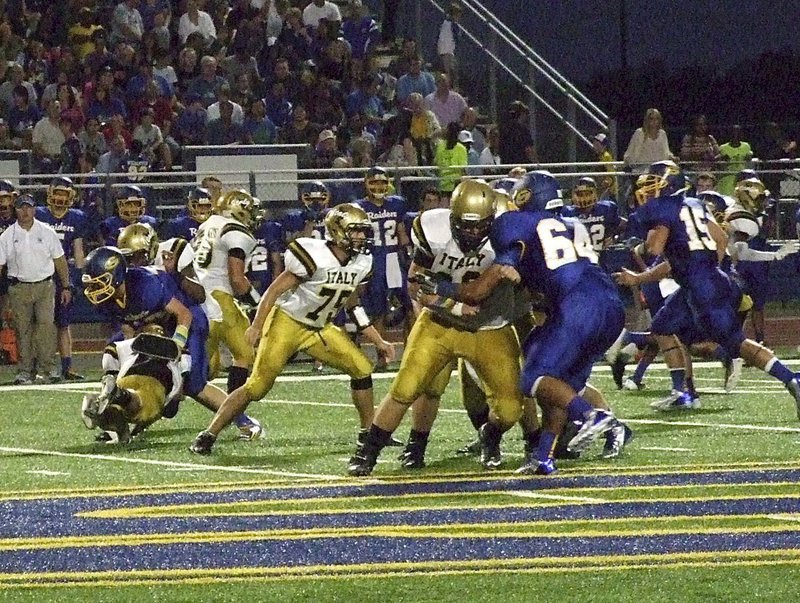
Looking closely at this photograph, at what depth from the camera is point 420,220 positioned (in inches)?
368

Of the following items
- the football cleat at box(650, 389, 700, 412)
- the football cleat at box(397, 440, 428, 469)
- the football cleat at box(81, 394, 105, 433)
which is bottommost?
the football cleat at box(650, 389, 700, 412)

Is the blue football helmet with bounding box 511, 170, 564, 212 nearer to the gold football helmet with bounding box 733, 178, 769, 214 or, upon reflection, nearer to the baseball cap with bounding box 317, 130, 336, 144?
the gold football helmet with bounding box 733, 178, 769, 214

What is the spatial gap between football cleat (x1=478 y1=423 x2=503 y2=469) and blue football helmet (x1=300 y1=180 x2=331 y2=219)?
727cm

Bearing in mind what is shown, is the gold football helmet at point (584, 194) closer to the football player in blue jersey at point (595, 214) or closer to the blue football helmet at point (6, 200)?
the football player in blue jersey at point (595, 214)

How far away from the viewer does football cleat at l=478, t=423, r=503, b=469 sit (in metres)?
9.33

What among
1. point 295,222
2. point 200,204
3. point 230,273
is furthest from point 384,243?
point 230,273

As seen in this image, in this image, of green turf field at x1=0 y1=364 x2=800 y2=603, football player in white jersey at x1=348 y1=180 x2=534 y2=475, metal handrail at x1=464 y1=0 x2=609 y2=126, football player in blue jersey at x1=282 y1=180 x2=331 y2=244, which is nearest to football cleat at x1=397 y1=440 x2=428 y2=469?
green turf field at x1=0 y1=364 x2=800 y2=603

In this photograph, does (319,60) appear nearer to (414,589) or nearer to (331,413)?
(331,413)

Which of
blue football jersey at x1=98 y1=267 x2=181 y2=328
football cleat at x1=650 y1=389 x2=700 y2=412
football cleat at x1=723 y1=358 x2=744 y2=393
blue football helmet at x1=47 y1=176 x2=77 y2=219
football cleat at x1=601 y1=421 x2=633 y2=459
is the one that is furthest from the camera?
blue football helmet at x1=47 y1=176 x2=77 y2=219

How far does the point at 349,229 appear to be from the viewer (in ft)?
33.0

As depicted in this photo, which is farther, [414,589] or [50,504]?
[50,504]

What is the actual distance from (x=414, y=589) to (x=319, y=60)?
15032mm

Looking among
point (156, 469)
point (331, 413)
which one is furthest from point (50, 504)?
point (331, 413)

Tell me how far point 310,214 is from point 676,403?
211 inches
